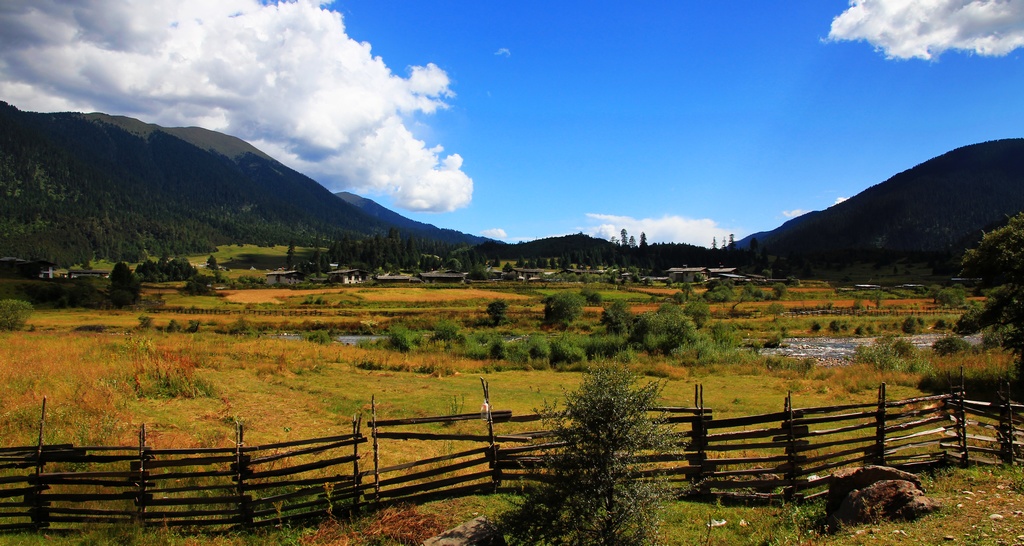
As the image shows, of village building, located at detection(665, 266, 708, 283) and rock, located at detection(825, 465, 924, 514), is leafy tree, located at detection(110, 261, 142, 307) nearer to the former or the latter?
rock, located at detection(825, 465, 924, 514)

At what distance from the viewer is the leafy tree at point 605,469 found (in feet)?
22.1

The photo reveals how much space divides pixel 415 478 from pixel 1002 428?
43.5 ft

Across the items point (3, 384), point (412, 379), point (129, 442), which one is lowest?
point (412, 379)

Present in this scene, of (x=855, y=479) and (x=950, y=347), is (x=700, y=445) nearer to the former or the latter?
(x=855, y=479)

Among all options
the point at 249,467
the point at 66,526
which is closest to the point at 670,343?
the point at 249,467

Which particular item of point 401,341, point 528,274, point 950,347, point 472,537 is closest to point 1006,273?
point 950,347

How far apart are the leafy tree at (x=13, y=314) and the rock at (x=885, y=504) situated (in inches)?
2086

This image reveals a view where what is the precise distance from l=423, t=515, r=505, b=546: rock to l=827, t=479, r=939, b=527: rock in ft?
18.3

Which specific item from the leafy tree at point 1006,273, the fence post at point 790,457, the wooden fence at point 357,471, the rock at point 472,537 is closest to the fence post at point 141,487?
the wooden fence at point 357,471

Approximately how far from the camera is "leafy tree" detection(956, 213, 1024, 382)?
20.0 meters

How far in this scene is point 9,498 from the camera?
982 centimetres

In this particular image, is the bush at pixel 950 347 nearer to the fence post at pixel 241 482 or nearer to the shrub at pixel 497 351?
the shrub at pixel 497 351

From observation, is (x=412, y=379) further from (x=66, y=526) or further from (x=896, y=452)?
(x=896, y=452)

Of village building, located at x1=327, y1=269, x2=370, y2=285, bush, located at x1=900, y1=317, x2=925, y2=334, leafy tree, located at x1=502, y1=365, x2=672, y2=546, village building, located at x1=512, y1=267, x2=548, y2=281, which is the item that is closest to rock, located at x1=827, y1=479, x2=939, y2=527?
leafy tree, located at x1=502, y1=365, x2=672, y2=546
